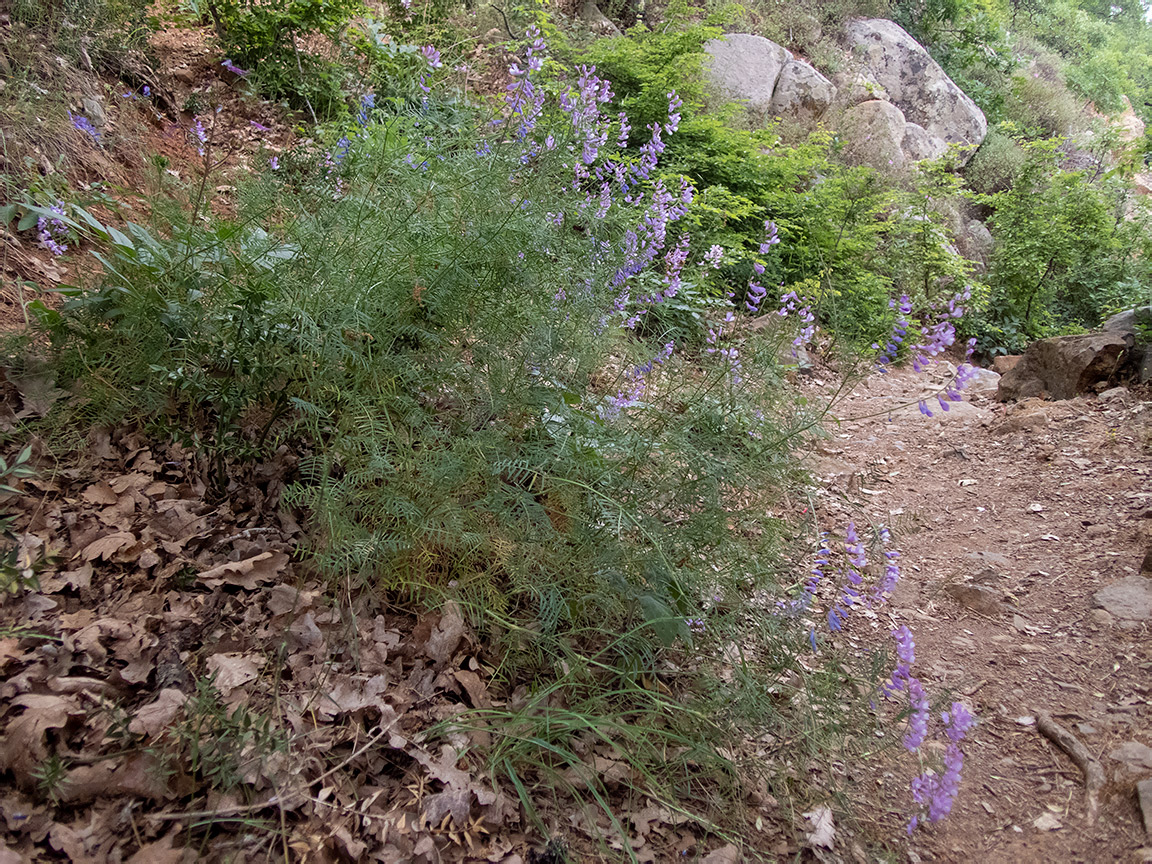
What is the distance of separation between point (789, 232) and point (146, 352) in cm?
635

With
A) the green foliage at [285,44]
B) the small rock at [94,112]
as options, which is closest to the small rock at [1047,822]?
the small rock at [94,112]

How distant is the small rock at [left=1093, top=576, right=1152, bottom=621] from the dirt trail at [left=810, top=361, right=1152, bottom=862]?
0.01 m

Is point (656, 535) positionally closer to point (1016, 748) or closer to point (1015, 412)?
point (1016, 748)

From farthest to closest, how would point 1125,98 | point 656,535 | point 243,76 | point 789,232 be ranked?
point 1125,98 → point 789,232 → point 243,76 → point 656,535

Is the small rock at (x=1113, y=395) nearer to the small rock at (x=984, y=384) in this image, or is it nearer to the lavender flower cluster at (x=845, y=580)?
the small rock at (x=984, y=384)

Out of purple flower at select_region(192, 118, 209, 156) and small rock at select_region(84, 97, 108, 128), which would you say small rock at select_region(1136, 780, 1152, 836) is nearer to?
purple flower at select_region(192, 118, 209, 156)

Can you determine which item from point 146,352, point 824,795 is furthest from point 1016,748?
point 146,352

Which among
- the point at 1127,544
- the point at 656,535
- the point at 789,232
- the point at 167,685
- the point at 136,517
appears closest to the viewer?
the point at 167,685

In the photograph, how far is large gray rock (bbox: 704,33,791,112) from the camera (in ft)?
32.0

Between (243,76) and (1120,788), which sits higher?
(243,76)

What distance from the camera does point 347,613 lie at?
192cm

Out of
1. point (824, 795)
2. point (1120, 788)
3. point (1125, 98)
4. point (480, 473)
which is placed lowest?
point (824, 795)

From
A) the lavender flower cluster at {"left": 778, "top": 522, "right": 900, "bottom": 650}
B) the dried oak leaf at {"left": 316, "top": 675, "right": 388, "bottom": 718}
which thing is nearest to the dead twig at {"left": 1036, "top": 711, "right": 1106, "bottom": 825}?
the lavender flower cluster at {"left": 778, "top": 522, "right": 900, "bottom": 650}

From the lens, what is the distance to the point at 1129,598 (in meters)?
2.78
